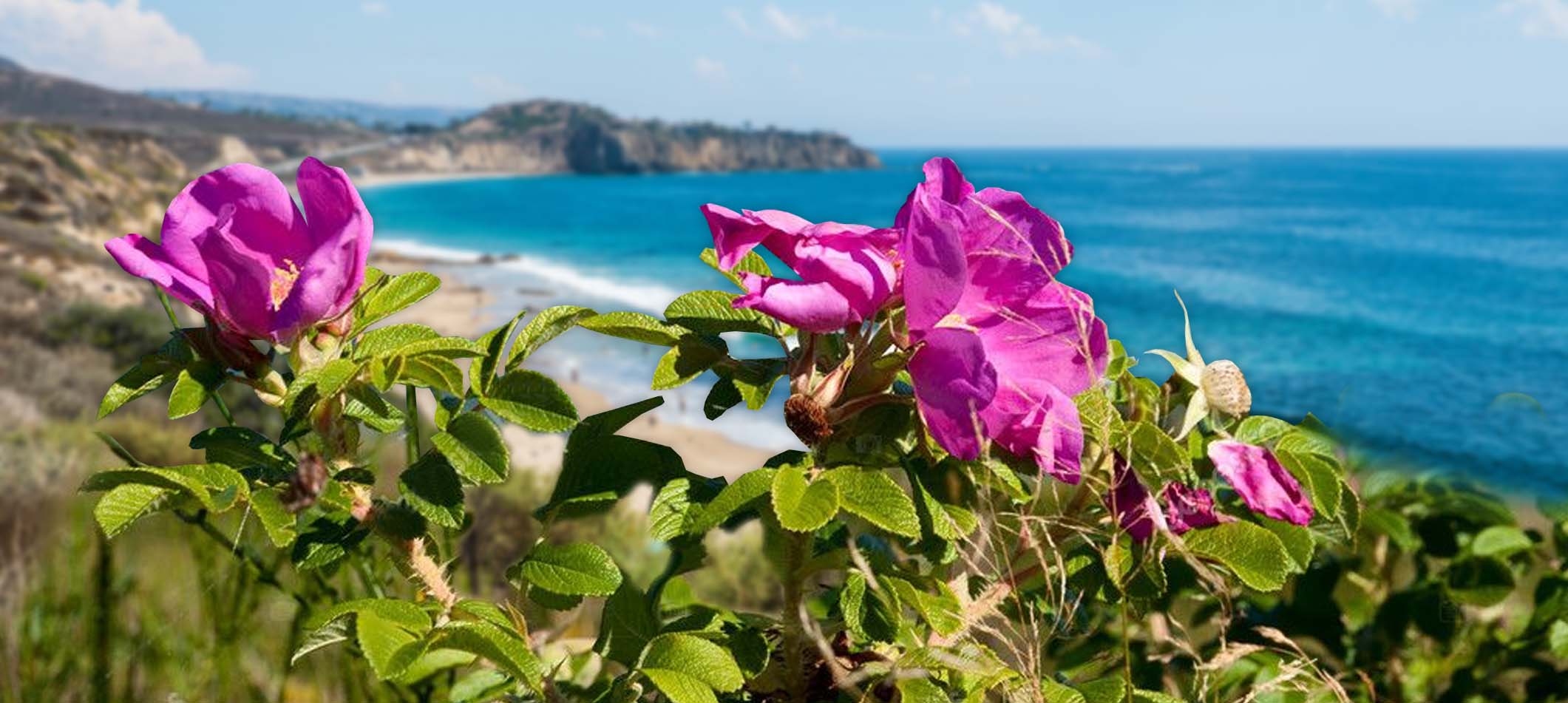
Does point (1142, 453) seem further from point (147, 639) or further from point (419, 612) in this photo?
point (147, 639)

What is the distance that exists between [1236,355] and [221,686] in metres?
38.9

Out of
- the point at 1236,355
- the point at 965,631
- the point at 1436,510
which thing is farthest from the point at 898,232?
the point at 1236,355

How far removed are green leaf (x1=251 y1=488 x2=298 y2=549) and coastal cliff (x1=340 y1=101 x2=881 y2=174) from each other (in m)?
124

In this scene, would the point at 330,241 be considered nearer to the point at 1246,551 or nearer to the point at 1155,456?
the point at 1155,456

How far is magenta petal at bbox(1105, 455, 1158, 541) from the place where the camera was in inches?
37.5

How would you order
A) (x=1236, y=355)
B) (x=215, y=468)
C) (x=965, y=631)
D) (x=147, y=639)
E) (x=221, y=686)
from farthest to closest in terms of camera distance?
1. (x=1236, y=355)
2. (x=147, y=639)
3. (x=221, y=686)
4. (x=965, y=631)
5. (x=215, y=468)

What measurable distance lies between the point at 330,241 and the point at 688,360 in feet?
0.97

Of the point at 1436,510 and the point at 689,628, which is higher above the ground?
the point at 689,628

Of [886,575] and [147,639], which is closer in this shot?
[886,575]

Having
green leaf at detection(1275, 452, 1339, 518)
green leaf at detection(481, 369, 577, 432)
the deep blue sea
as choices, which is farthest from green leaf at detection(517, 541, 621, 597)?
the deep blue sea

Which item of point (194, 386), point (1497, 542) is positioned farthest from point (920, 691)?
point (1497, 542)

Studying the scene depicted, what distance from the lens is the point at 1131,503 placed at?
3.19ft

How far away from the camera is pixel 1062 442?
32.7 inches

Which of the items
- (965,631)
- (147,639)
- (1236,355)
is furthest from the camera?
(1236,355)
